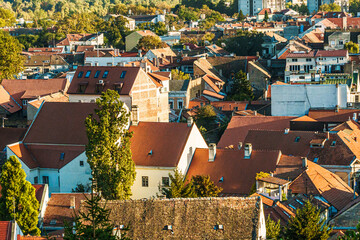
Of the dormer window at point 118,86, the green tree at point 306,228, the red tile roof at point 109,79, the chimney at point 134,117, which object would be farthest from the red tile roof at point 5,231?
the dormer window at point 118,86

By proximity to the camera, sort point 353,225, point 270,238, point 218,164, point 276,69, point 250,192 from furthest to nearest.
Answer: point 276,69 → point 218,164 → point 250,192 → point 353,225 → point 270,238

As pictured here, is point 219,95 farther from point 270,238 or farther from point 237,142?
point 270,238

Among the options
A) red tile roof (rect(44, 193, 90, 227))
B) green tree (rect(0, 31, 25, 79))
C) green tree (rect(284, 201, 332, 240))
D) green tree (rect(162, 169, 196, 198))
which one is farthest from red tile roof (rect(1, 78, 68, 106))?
green tree (rect(284, 201, 332, 240))

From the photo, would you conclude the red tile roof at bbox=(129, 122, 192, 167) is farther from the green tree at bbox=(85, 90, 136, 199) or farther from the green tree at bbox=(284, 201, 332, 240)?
the green tree at bbox=(284, 201, 332, 240)

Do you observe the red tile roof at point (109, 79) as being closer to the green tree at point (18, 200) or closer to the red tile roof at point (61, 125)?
the red tile roof at point (61, 125)

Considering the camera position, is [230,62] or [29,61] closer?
[230,62]

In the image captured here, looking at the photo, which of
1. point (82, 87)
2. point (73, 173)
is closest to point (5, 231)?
point (73, 173)

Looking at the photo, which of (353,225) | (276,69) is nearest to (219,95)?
(276,69)
